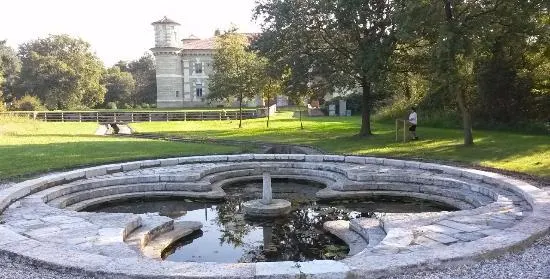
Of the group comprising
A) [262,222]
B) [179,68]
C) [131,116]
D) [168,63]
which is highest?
[168,63]

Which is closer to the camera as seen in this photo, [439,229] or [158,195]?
[439,229]

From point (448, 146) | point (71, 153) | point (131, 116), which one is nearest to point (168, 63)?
point (131, 116)

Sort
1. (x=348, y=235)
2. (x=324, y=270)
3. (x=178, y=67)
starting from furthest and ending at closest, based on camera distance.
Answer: (x=178, y=67) < (x=348, y=235) < (x=324, y=270)

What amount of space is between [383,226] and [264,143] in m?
14.6

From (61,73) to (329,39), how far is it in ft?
143

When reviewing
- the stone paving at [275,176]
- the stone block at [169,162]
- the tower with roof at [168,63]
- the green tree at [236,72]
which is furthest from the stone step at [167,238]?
the tower with roof at [168,63]

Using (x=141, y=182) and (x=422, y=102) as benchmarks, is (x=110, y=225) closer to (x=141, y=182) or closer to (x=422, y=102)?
(x=141, y=182)

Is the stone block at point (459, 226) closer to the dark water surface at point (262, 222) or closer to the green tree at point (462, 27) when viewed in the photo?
the dark water surface at point (262, 222)

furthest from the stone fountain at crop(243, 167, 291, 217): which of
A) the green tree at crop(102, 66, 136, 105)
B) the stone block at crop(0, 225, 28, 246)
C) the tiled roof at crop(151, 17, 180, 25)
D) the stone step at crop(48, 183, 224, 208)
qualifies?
the green tree at crop(102, 66, 136, 105)

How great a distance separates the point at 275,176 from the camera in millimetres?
14422

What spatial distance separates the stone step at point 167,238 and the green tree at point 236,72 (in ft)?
66.4

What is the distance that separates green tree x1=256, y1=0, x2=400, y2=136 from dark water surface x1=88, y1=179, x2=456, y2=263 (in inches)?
369

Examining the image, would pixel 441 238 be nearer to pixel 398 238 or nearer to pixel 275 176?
pixel 398 238

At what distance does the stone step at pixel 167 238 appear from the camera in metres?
8.03
